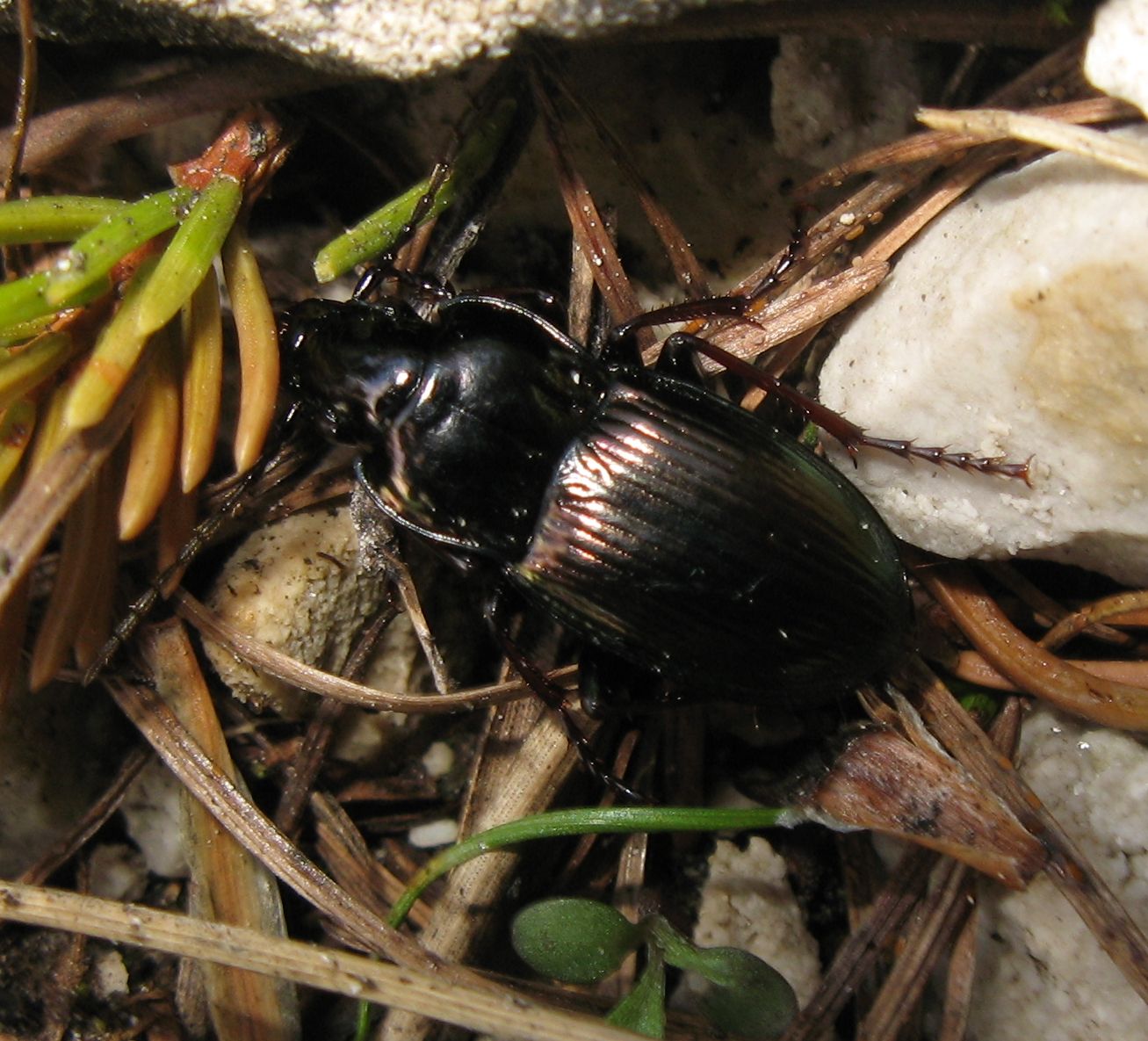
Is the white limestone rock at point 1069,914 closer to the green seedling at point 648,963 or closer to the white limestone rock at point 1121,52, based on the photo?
the green seedling at point 648,963

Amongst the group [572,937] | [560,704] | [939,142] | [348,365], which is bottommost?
[572,937]

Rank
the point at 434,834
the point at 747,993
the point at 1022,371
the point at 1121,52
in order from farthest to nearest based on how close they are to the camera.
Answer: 1. the point at 434,834
2. the point at 747,993
3. the point at 1022,371
4. the point at 1121,52

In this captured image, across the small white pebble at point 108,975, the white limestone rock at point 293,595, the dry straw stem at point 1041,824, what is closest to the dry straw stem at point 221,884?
the white limestone rock at point 293,595

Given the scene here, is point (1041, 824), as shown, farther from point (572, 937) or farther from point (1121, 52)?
point (1121, 52)

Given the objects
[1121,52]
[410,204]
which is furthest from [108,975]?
[1121,52]

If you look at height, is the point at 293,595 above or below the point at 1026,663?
above

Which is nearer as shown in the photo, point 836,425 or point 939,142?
point 939,142

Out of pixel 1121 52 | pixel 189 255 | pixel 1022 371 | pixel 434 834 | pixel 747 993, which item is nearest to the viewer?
pixel 1121 52
